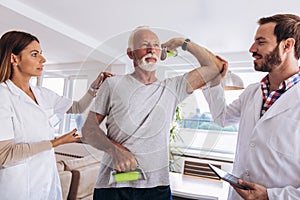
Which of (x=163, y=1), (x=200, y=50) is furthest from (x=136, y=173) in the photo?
(x=163, y=1)

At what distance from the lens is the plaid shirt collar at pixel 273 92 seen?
2.63ft

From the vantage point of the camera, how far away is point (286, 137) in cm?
73

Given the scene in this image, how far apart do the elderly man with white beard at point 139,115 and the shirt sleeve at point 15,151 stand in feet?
1.71

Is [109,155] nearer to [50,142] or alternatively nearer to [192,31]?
[50,142]

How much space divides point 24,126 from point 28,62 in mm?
283

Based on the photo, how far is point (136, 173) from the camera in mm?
479

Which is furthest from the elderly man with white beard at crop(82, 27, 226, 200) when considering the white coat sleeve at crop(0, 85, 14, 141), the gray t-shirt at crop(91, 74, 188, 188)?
the white coat sleeve at crop(0, 85, 14, 141)

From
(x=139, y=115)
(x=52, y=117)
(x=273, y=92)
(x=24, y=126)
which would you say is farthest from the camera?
(x=52, y=117)

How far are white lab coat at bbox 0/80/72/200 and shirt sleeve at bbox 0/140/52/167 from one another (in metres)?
0.03

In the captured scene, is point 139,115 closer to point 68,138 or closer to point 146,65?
point 146,65

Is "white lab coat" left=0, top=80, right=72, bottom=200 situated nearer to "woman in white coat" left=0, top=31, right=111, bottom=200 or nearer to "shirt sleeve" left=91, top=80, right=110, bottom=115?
"woman in white coat" left=0, top=31, right=111, bottom=200

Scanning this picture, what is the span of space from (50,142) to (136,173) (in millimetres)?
630

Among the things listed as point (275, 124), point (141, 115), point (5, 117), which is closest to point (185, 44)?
point (141, 115)

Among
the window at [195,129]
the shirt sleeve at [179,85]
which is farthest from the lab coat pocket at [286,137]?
the shirt sleeve at [179,85]
